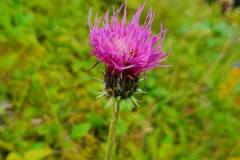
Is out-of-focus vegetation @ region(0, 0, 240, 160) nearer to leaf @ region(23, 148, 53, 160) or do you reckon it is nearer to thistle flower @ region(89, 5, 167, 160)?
leaf @ region(23, 148, 53, 160)

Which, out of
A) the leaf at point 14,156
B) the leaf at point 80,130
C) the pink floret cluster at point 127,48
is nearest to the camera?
the pink floret cluster at point 127,48

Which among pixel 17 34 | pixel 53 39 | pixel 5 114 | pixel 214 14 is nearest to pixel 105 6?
pixel 53 39

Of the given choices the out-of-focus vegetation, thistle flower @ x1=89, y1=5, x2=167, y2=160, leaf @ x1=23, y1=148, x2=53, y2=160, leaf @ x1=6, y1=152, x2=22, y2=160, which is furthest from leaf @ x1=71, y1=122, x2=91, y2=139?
Answer: thistle flower @ x1=89, y1=5, x2=167, y2=160

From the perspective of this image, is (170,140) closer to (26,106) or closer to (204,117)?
(204,117)

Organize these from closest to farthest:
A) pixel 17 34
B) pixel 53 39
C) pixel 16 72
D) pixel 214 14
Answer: pixel 16 72, pixel 17 34, pixel 53 39, pixel 214 14

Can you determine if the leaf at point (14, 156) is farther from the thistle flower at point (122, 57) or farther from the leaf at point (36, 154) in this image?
the thistle flower at point (122, 57)

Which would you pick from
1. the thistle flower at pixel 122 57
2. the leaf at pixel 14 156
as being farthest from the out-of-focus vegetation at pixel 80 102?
the thistle flower at pixel 122 57
